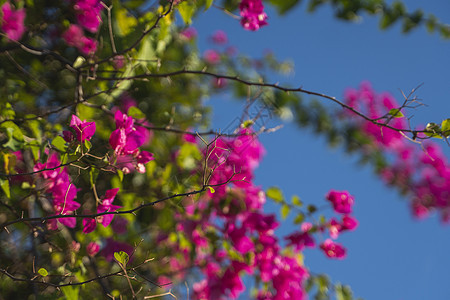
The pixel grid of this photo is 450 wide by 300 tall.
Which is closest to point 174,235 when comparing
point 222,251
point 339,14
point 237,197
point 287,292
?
point 222,251

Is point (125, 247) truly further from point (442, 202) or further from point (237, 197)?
point (442, 202)

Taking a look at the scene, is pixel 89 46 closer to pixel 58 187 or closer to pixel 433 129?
pixel 58 187

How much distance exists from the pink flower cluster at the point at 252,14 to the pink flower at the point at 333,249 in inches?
27.3

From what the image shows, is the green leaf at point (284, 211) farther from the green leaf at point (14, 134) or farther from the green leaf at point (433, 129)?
the green leaf at point (14, 134)

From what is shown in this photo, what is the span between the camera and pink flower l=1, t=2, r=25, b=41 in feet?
3.34

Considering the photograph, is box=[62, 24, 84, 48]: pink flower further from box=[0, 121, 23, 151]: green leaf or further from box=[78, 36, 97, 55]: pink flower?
box=[0, 121, 23, 151]: green leaf

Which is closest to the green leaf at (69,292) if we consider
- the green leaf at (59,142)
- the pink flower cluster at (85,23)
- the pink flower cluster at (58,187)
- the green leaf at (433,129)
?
the pink flower cluster at (58,187)

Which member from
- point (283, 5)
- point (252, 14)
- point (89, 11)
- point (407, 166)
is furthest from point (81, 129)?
point (407, 166)

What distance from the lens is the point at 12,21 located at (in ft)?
3.42

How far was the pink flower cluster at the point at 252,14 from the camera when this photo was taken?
40.5 inches

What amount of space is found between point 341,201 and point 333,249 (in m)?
0.17

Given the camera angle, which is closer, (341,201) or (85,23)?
(85,23)

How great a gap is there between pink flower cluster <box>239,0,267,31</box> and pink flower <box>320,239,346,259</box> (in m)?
0.69

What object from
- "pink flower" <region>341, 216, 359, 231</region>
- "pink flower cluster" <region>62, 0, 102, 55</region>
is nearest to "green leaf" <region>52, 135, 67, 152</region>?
"pink flower cluster" <region>62, 0, 102, 55</region>
